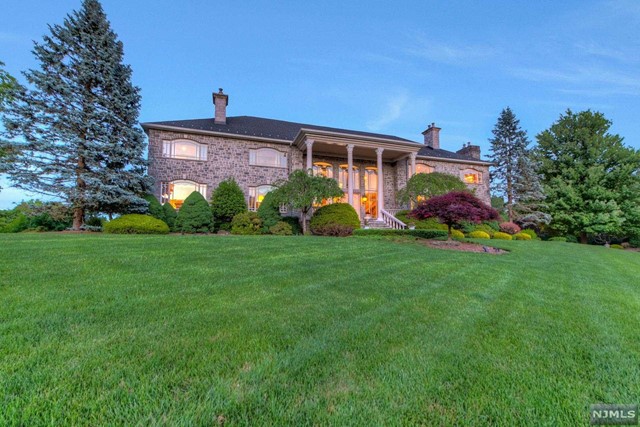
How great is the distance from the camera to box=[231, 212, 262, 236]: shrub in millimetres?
13500

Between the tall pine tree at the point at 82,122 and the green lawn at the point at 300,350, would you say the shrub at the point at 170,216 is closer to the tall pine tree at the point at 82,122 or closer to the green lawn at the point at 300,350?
the tall pine tree at the point at 82,122

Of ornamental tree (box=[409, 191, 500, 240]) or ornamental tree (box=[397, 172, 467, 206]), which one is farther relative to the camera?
ornamental tree (box=[397, 172, 467, 206])

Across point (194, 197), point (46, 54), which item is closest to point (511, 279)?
point (194, 197)

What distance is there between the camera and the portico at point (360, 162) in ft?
55.7

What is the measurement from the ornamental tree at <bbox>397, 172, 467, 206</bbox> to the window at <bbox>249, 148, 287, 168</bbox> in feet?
26.6

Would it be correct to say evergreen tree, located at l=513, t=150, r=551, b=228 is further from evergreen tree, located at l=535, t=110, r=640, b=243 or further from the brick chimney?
the brick chimney

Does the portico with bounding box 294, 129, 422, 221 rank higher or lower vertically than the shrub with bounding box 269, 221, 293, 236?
higher

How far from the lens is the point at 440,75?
24.8 m

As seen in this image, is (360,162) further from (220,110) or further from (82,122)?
(82,122)

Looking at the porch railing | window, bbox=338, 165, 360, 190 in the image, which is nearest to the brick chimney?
window, bbox=338, 165, 360, 190

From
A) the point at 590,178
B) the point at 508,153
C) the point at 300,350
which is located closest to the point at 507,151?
the point at 508,153

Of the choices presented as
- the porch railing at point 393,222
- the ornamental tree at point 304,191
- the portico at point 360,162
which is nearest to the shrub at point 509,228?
the portico at point 360,162

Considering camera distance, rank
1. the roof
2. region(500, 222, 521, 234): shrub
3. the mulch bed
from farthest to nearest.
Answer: region(500, 222, 521, 234): shrub
the roof
the mulch bed

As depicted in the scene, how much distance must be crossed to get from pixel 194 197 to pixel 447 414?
14.1 metres
